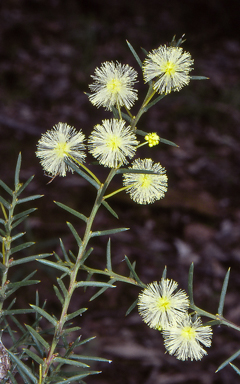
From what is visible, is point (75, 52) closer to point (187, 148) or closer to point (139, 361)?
point (187, 148)

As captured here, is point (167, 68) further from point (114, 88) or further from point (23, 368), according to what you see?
point (23, 368)

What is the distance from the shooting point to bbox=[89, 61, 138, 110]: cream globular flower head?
846 mm

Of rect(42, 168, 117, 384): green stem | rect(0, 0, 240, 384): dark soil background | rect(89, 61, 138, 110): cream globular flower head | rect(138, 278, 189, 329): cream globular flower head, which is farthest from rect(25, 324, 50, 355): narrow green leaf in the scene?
rect(0, 0, 240, 384): dark soil background

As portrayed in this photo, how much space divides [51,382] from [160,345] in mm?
1756

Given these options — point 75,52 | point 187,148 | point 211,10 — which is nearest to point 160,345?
point 187,148

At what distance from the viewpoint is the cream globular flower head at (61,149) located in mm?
849

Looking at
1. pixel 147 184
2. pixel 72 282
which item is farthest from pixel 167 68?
pixel 72 282

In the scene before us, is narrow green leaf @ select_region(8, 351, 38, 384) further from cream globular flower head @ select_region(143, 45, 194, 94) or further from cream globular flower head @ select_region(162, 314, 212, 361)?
cream globular flower head @ select_region(143, 45, 194, 94)

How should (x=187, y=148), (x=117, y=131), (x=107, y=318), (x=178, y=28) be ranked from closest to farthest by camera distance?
(x=117, y=131) < (x=107, y=318) < (x=187, y=148) < (x=178, y=28)

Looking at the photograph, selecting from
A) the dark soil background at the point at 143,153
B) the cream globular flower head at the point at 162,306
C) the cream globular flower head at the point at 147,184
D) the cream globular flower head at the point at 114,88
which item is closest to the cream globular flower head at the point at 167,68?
the cream globular flower head at the point at 114,88

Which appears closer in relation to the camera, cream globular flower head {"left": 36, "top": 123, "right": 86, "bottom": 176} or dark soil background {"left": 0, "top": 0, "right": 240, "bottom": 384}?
cream globular flower head {"left": 36, "top": 123, "right": 86, "bottom": 176}

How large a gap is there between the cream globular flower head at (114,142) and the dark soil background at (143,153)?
5.85 feet

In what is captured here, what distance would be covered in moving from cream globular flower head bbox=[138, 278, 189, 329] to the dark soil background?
157 cm

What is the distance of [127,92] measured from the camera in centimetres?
85
